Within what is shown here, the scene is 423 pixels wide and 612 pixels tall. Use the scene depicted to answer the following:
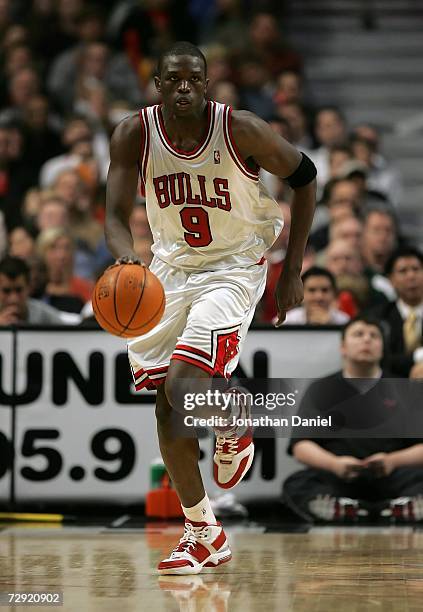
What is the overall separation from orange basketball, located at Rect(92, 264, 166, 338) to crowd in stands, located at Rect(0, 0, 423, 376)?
9.73 feet

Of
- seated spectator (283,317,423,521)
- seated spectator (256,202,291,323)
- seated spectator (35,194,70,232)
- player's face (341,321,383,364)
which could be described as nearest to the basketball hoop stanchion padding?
seated spectator (283,317,423,521)

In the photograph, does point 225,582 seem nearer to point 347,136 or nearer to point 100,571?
point 100,571

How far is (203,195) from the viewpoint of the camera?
214 inches

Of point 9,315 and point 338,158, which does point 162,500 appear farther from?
point 338,158

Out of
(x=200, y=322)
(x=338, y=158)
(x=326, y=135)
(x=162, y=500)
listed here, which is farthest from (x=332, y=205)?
(x=200, y=322)

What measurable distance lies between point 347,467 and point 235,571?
1.89 m

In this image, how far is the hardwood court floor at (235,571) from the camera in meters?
4.62

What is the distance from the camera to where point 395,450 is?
730cm

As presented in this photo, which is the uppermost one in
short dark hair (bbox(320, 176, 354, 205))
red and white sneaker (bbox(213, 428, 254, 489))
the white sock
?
short dark hair (bbox(320, 176, 354, 205))

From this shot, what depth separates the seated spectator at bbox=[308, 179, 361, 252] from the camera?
1041cm

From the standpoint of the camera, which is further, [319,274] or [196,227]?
[319,274]

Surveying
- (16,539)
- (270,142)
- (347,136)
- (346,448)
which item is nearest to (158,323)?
(270,142)

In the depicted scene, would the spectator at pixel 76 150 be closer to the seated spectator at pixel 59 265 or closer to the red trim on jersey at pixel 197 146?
the seated spectator at pixel 59 265

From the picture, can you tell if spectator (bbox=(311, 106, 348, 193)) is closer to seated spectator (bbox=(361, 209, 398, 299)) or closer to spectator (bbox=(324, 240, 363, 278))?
seated spectator (bbox=(361, 209, 398, 299))
